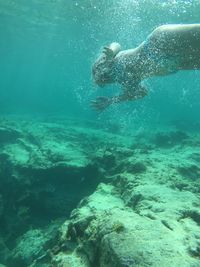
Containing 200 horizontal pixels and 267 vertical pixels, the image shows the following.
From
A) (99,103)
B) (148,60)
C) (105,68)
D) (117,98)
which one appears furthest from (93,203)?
(148,60)

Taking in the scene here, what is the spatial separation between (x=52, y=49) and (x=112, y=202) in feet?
186

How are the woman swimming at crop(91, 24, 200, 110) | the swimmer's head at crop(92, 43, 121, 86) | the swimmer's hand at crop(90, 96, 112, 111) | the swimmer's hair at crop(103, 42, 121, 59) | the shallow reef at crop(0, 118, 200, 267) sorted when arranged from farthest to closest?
1. the swimmer's hand at crop(90, 96, 112, 111)
2. the swimmer's head at crop(92, 43, 121, 86)
3. the swimmer's hair at crop(103, 42, 121, 59)
4. the woman swimming at crop(91, 24, 200, 110)
5. the shallow reef at crop(0, 118, 200, 267)

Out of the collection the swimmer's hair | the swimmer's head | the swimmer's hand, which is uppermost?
the swimmer's hair

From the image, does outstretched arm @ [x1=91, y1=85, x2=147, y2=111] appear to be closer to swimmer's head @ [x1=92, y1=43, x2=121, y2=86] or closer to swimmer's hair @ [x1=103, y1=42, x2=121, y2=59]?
swimmer's head @ [x1=92, y1=43, x2=121, y2=86]

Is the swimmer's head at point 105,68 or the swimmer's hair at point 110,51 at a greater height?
the swimmer's hair at point 110,51

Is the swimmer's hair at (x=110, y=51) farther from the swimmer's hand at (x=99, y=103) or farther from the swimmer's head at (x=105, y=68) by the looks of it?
the swimmer's hand at (x=99, y=103)

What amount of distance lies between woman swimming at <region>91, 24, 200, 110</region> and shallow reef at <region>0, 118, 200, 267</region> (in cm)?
223

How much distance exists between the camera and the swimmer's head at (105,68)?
685 cm

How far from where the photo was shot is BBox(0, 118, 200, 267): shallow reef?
13.7ft

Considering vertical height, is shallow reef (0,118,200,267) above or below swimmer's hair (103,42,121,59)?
below

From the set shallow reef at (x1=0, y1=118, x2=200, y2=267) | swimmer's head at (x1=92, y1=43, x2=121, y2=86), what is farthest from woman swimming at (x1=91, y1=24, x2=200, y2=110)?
shallow reef at (x1=0, y1=118, x2=200, y2=267)

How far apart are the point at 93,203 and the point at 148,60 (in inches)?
124

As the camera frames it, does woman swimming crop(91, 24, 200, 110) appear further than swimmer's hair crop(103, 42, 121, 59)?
No

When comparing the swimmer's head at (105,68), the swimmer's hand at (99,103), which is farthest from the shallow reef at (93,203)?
the swimmer's head at (105,68)
